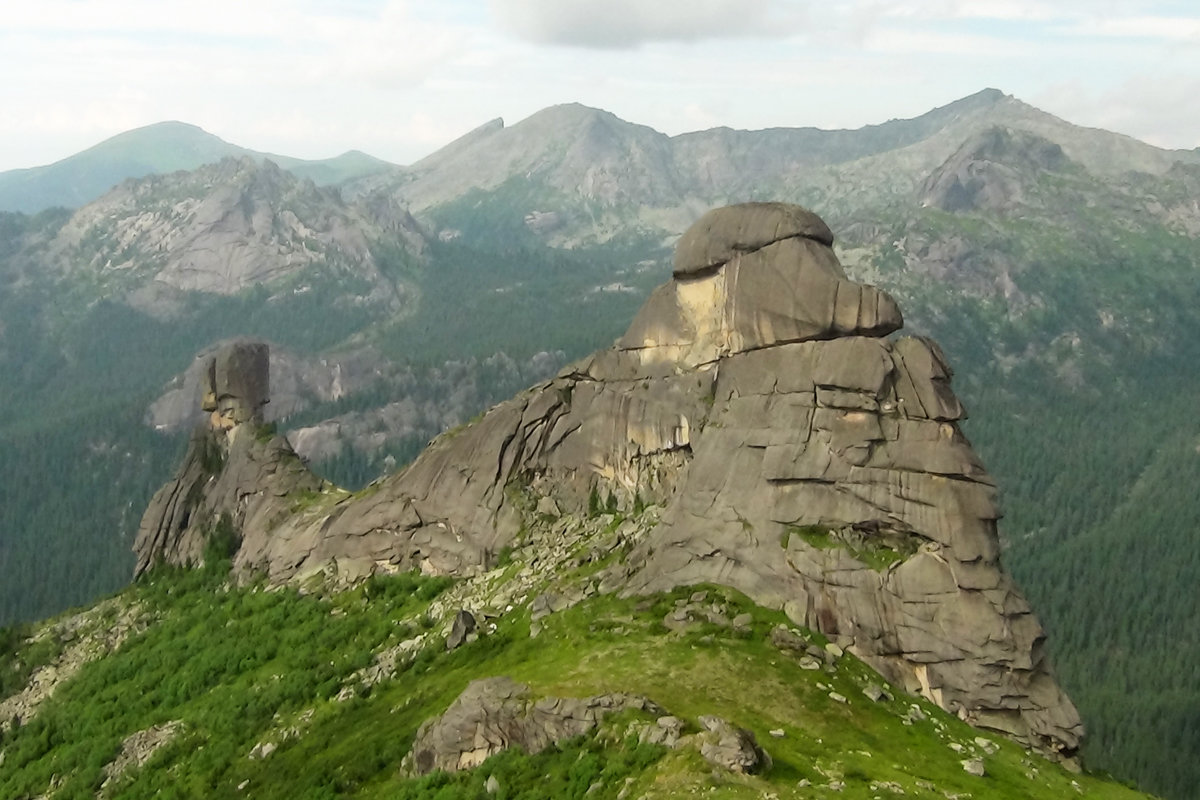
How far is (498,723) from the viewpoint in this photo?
56.8 m

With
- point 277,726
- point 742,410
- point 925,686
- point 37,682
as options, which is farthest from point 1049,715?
point 37,682

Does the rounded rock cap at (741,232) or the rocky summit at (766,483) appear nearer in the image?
the rocky summit at (766,483)

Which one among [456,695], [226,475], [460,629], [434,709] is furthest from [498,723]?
[226,475]

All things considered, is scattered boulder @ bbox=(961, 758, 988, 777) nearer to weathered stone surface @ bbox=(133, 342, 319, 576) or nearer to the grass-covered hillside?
the grass-covered hillside

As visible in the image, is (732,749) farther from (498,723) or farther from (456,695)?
(456,695)

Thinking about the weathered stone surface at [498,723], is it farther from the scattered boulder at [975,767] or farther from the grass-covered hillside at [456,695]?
the scattered boulder at [975,767]

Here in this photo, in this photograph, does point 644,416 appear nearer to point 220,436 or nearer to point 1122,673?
point 220,436

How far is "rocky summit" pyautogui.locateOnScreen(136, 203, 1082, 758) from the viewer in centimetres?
6328

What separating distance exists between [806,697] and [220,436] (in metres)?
72.7

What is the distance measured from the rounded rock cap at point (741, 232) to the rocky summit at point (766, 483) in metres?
0.15

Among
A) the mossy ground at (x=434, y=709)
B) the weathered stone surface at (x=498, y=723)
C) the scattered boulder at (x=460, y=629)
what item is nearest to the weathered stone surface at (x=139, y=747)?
the mossy ground at (x=434, y=709)

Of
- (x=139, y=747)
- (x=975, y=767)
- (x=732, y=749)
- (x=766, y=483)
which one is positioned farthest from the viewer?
(x=139, y=747)

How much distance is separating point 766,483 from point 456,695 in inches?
882

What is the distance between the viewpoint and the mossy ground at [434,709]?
2023 inches
